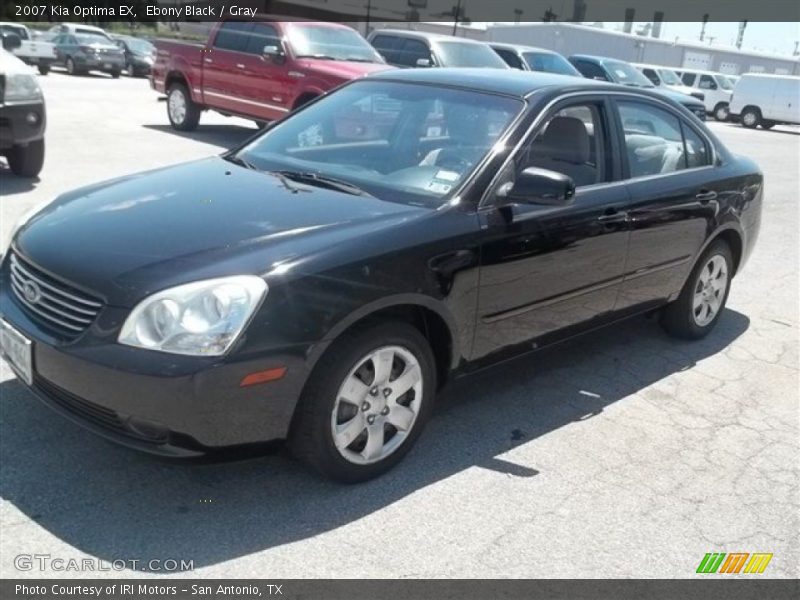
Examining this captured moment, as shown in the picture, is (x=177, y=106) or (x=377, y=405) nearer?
(x=377, y=405)

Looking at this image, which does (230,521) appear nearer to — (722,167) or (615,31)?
(722,167)

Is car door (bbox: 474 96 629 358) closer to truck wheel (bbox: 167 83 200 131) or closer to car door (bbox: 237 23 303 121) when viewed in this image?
car door (bbox: 237 23 303 121)

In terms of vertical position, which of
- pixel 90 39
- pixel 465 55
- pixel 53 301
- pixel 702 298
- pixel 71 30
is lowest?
pixel 90 39

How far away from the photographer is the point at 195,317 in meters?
2.94

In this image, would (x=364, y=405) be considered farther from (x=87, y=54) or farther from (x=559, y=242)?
(x=87, y=54)

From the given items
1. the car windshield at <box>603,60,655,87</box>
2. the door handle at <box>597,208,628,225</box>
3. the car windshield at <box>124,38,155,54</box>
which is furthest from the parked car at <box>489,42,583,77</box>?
the car windshield at <box>124,38,155,54</box>

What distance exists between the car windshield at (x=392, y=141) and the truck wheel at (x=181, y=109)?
9.25m

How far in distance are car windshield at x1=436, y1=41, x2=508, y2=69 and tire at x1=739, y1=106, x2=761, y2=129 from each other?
20.3 meters

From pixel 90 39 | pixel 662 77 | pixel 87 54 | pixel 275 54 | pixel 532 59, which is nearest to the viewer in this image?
pixel 275 54

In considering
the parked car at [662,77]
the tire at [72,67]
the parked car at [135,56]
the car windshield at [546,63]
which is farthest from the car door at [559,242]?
the parked car at [135,56]

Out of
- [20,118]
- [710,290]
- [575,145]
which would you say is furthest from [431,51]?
[575,145]

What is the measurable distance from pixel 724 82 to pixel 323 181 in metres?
33.7

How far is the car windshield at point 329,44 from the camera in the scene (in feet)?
38.5
